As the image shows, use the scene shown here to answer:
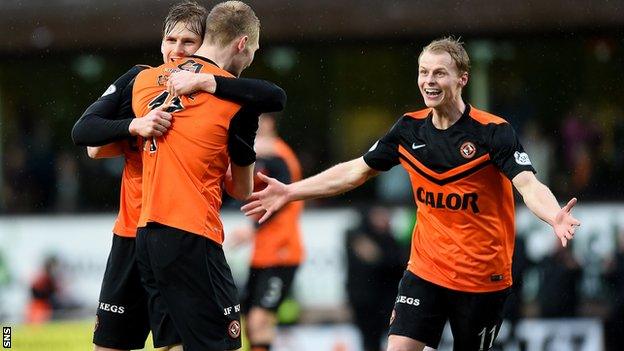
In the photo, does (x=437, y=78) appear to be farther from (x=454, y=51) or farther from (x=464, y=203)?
(x=464, y=203)

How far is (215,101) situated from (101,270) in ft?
32.9

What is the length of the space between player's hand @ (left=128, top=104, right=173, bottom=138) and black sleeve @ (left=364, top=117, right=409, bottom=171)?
1.55m

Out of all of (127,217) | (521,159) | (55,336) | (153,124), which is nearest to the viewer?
(153,124)

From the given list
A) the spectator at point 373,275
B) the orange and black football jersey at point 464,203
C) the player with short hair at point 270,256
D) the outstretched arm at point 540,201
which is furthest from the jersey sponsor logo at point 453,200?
the spectator at point 373,275

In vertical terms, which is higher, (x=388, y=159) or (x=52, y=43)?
(x=52, y=43)

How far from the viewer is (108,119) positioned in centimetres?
582

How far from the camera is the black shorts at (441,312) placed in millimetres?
6574

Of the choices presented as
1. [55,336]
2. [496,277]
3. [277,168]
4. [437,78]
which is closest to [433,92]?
[437,78]

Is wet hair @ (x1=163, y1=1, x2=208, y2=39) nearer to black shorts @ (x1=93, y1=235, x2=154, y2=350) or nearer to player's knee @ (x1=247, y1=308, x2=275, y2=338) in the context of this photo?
black shorts @ (x1=93, y1=235, x2=154, y2=350)

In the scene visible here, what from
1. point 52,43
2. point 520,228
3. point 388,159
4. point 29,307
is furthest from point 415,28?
point 388,159

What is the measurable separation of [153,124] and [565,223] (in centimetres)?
205

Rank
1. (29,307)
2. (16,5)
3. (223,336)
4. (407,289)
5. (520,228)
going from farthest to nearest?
(16,5) → (29,307) → (520,228) → (407,289) → (223,336)

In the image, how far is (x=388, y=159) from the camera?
6773 mm

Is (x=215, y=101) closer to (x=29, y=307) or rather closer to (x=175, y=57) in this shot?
(x=175, y=57)
